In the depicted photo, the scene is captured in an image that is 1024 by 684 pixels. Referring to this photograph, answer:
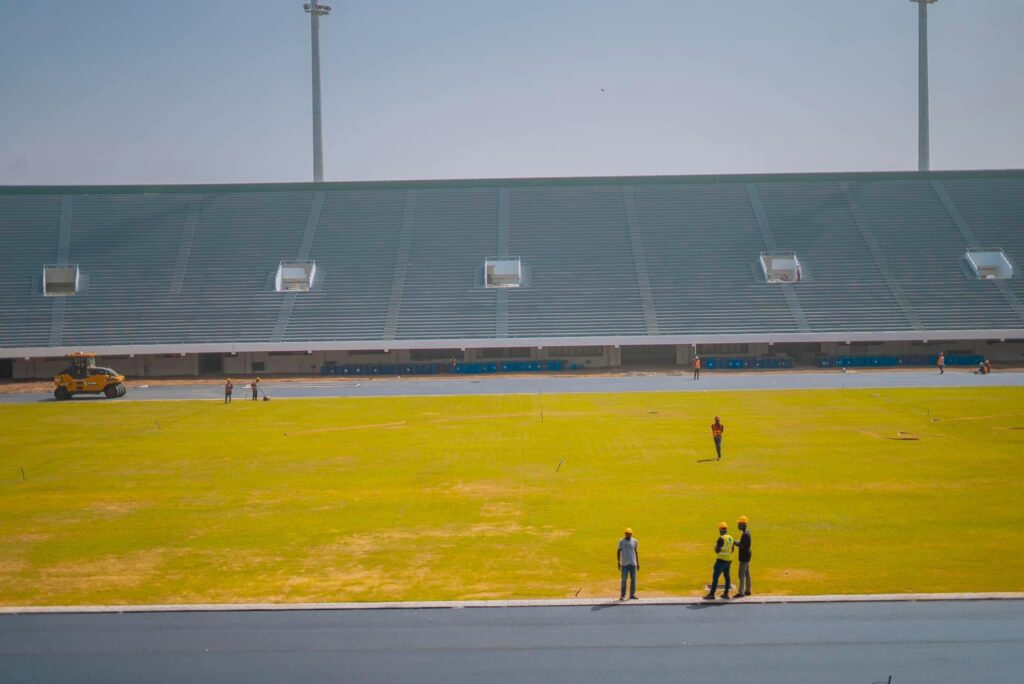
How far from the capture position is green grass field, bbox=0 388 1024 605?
1656cm

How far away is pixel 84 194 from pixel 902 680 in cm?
7457

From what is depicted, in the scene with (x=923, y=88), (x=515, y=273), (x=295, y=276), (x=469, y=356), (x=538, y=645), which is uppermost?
(x=923, y=88)

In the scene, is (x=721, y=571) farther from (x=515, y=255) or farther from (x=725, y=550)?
(x=515, y=255)

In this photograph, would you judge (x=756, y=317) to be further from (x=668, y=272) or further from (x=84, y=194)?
(x=84, y=194)

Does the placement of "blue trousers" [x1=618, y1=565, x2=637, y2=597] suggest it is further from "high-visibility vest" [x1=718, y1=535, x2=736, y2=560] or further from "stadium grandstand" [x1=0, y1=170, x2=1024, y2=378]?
"stadium grandstand" [x1=0, y1=170, x2=1024, y2=378]

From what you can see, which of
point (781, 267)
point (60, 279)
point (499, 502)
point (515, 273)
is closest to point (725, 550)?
point (499, 502)

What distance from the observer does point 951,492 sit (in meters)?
22.4

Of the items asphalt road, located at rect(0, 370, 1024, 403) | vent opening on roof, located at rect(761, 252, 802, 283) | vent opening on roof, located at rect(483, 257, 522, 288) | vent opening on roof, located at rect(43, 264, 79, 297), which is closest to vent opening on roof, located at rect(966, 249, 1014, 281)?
vent opening on roof, located at rect(761, 252, 802, 283)

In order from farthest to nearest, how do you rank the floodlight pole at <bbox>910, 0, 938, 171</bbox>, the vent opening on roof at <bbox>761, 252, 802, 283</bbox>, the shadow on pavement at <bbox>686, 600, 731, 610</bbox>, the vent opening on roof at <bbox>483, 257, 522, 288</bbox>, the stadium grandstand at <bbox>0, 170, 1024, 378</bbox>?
the floodlight pole at <bbox>910, 0, 938, 171</bbox> → the vent opening on roof at <bbox>483, 257, 522, 288</bbox> → the vent opening on roof at <bbox>761, 252, 802, 283</bbox> → the stadium grandstand at <bbox>0, 170, 1024, 378</bbox> → the shadow on pavement at <bbox>686, 600, 731, 610</bbox>

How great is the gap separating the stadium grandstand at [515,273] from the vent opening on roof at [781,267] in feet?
0.95

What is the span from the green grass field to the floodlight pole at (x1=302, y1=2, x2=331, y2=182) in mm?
49767

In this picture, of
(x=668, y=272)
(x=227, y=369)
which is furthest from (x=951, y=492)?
(x=227, y=369)

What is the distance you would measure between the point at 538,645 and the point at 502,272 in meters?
54.4

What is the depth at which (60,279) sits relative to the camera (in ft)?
214
